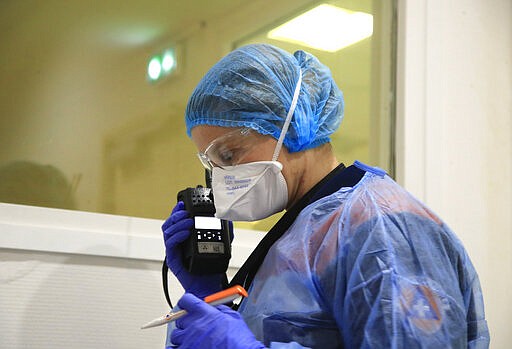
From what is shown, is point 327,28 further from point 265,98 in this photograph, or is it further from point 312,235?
point 312,235

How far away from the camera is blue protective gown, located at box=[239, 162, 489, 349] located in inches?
32.7

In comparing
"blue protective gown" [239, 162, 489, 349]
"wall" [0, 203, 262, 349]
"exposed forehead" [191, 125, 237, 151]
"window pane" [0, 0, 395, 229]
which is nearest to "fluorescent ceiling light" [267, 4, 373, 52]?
"window pane" [0, 0, 395, 229]

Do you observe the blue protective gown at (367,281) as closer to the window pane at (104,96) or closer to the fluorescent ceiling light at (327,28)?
the window pane at (104,96)

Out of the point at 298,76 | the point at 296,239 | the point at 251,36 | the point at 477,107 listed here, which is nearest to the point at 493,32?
the point at 477,107

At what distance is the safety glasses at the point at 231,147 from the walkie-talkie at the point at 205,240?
0.64 feet

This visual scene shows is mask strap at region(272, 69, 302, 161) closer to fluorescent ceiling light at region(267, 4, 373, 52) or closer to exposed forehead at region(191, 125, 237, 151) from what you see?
exposed forehead at region(191, 125, 237, 151)

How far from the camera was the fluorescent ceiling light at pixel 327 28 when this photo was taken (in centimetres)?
205

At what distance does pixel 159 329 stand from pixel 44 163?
19.9 inches

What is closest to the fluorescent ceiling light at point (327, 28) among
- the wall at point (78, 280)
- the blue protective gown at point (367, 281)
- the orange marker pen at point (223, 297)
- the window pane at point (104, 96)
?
the window pane at point (104, 96)

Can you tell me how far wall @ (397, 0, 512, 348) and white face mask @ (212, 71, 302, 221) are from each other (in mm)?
1076

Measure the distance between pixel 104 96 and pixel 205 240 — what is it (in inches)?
22.8

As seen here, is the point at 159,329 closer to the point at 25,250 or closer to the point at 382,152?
the point at 25,250

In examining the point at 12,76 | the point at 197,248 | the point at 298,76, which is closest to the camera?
the point at 298,76

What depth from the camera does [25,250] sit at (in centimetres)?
139
